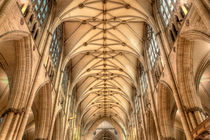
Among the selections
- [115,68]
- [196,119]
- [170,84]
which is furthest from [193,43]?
[115,68]

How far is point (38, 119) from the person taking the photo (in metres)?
14.0

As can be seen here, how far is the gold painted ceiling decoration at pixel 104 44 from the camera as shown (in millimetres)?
17188

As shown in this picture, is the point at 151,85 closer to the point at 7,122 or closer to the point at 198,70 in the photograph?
the point at 198,70

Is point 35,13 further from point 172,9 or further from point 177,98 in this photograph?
point 177,98

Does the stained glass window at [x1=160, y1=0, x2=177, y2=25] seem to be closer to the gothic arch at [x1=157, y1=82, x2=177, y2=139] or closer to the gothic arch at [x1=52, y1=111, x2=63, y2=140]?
the gothic arch at [x1=157, y1=82, x2=177, y2=139]

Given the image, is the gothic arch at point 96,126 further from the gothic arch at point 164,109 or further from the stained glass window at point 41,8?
the stained glass window at point 41,8

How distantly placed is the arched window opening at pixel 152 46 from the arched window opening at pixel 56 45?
341 inches

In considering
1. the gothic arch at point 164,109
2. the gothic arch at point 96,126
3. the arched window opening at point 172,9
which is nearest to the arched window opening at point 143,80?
the gothic arch at point 164,109

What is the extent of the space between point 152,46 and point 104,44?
6508 millimetres

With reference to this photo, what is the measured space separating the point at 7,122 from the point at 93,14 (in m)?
12.5

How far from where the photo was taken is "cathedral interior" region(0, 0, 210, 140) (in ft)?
31.2

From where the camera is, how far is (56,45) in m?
17.2

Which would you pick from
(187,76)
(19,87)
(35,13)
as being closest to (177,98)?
(187,76)

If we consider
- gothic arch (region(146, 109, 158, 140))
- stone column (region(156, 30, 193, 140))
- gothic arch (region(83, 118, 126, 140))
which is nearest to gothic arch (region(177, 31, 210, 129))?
stone column (region(156, 30, 193, 140))
